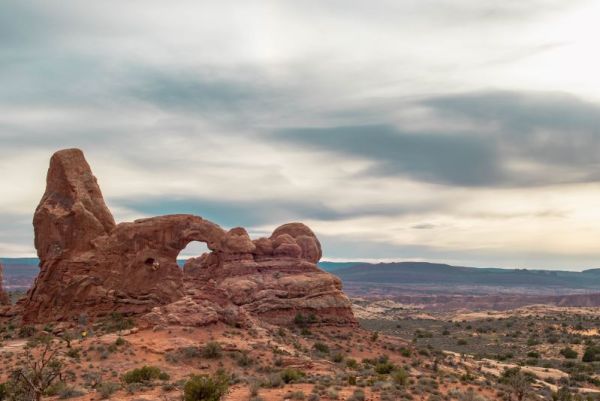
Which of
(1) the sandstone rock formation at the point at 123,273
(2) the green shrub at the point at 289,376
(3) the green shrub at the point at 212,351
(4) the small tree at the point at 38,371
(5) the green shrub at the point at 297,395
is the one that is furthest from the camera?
(1) the sandstone rock formation at the point at 123,273

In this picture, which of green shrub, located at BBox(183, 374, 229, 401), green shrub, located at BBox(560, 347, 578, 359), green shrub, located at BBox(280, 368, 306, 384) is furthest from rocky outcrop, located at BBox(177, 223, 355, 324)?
green shrub, located at BBox(560, 347, 578, 359)

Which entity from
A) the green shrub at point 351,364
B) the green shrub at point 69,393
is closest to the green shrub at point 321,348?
the green shrub at point 351,364

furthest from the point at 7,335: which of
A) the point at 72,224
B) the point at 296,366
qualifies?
the point at 296,366

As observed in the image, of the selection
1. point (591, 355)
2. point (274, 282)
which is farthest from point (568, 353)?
point (274, 282)

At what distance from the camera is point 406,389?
84.1 feet

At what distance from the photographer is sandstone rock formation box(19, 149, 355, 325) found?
39.2m

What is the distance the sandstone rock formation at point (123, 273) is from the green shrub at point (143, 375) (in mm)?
8760

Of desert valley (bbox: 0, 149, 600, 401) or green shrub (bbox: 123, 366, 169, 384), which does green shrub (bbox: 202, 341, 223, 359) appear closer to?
desert valley (bbox: 0, 149, 600, 401)

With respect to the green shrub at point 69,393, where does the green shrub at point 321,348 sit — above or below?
below

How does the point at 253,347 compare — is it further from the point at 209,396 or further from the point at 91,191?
the point at 91,191

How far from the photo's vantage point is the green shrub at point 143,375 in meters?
25.6

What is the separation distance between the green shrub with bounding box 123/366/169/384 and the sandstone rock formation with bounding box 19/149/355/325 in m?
8.76

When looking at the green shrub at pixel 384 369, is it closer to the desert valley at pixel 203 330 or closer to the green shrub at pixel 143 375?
the desert valley at pixel 203 330

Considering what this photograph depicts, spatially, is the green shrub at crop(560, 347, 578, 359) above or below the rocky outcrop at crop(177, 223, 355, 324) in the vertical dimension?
below
